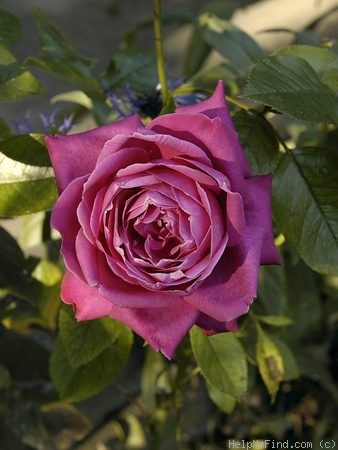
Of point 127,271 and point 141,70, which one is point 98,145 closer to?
point 127,271

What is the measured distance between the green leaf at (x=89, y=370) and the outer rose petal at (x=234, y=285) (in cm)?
15

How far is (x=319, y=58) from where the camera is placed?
0.51 meters

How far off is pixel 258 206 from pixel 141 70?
1.00ft

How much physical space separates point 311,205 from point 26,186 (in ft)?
0.60

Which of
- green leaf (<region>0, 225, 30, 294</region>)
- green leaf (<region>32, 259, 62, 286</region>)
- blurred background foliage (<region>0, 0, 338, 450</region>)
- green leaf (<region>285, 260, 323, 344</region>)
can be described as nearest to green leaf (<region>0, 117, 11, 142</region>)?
blurred background foliage (<region>0, 0, 338, 450</region>)

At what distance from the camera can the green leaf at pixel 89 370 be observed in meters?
0.57

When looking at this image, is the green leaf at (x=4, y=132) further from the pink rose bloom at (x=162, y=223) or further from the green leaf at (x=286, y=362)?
the green leaf at (x=286, y=362)

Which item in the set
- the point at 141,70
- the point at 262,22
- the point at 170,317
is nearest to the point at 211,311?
the point at 170,317

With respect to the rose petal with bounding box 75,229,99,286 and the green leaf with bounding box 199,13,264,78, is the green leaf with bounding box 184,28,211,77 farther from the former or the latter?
the rose petal with bounding box 75,229,99,286

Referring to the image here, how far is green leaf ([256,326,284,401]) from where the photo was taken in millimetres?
607

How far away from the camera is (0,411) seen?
735 mm

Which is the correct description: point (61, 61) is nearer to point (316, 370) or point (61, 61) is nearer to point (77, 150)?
point (77, 150)

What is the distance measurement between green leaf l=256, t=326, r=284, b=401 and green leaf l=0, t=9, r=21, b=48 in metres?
0.29

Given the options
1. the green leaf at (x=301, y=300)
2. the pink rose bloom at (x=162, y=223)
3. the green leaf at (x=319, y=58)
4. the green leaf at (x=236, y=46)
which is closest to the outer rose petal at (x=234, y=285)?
the pink rose bloom at (x=162, y=223)
